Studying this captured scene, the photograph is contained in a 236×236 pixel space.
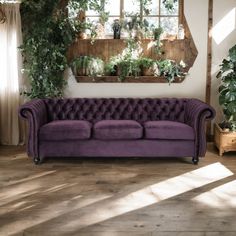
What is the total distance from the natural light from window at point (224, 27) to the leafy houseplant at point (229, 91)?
458 mm

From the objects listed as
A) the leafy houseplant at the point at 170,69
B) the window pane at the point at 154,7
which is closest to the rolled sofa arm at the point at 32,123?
the leafy houseplant at the point at 170,69

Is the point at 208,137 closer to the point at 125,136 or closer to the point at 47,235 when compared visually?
the point at 125,136

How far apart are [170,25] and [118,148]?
2.17 m

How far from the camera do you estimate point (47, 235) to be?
2.73 m

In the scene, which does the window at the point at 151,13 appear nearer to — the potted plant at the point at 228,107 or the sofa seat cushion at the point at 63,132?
→ the potted plant at the point at 228,107

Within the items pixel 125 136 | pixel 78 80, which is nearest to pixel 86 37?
pixel 78 80

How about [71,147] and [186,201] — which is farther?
[71,147]

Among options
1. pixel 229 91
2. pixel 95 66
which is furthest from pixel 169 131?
pixel 95 66

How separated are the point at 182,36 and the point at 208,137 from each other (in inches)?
63.9

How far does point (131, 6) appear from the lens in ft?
17.9

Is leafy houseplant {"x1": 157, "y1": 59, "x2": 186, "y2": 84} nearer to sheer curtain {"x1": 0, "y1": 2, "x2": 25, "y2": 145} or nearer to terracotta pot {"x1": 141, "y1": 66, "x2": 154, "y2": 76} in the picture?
terracotta pot {"x1": 141, "y1": 66, "x2": 154, "y2": 76}

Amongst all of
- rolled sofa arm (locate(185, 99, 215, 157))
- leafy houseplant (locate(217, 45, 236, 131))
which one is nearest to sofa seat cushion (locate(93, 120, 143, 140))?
rolled sofa arm (locate(185, 99, 215, 157))

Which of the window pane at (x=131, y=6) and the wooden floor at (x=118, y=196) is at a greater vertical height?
the window pane at (x=131, y=6)

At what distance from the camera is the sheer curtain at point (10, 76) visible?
5219 millimetres
